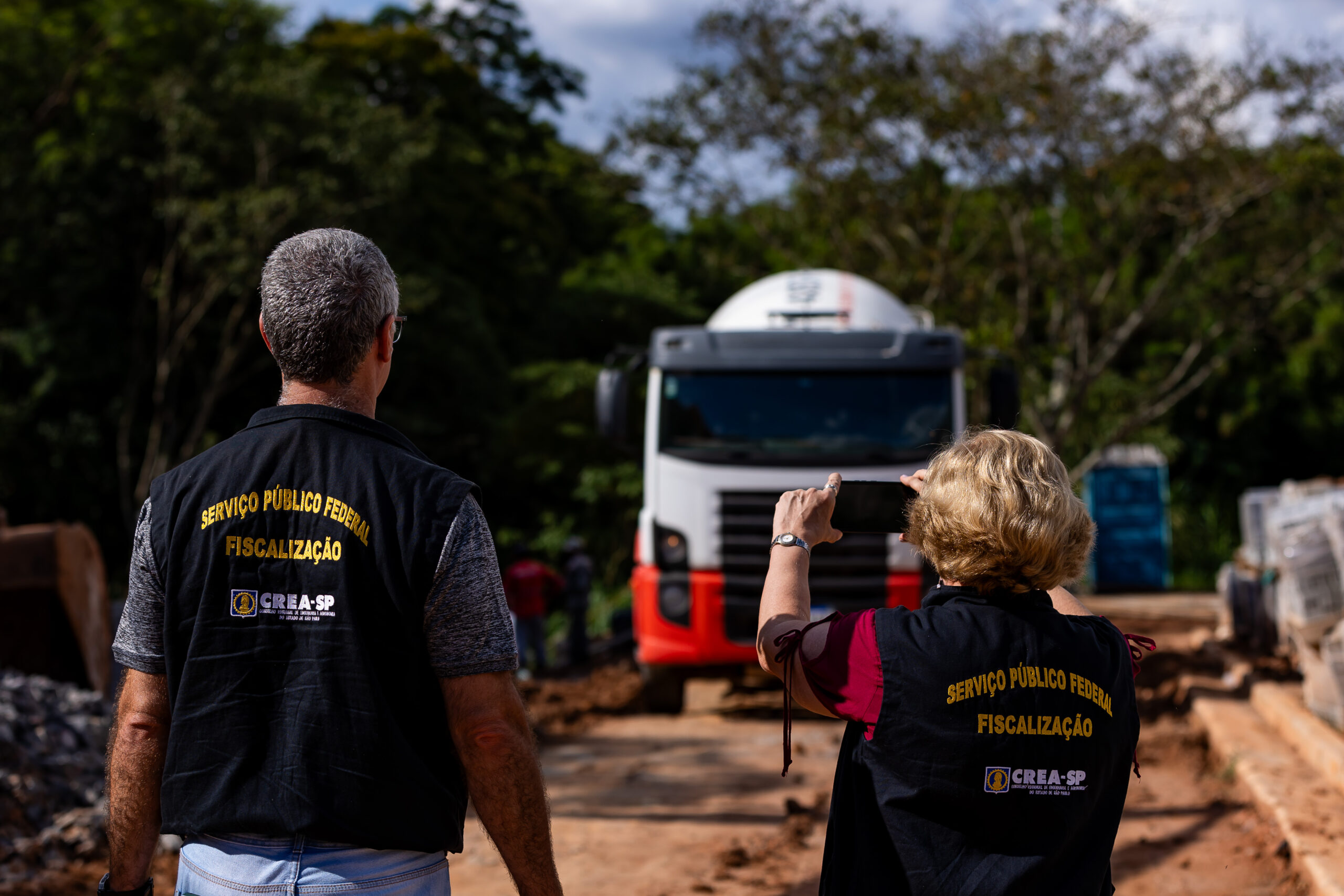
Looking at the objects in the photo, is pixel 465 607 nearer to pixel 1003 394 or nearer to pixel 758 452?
pixel 758 452

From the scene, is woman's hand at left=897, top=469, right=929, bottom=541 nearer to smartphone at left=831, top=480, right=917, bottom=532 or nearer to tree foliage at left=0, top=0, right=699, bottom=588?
smartphone at left=831, top=480, right=917, bottom=532

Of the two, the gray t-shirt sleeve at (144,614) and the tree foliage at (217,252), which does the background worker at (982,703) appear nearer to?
the gray t-shirt sleeve at (144,614)

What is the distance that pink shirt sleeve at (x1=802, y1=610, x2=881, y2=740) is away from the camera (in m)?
1.99

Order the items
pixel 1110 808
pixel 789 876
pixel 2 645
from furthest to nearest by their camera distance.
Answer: pixel 2 645, pixel 789 876, pixel 1110 808

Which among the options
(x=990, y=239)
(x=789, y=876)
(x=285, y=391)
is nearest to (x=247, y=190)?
(x=990, y=239)

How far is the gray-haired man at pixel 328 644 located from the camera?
1.94m

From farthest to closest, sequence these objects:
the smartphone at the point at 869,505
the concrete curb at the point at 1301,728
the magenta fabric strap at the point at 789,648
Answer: the concrete curb at the point at 1301,728
the smartphone at the point at 869,505
the magenta fabric strap at the point at 789,648

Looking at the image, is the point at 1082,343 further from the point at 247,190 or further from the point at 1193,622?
the point at 247,190

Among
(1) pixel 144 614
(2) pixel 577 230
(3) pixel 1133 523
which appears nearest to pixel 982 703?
(1) pixel 144 614

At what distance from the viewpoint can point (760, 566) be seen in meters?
8.65

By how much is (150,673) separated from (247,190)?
18178 millimetres

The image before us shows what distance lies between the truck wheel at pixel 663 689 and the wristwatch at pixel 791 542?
716 centimetres

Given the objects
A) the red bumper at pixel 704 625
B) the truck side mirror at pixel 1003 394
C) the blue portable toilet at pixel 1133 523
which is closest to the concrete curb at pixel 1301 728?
the red bumper at pixel 704 625

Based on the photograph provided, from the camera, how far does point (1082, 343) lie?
1559cm
